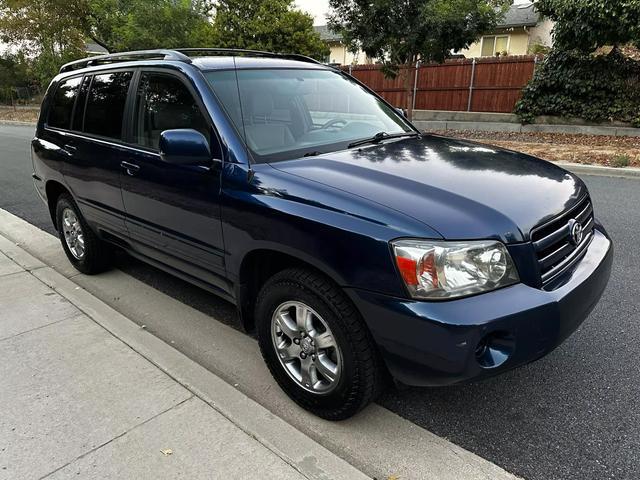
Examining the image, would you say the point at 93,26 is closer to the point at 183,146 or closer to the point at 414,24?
the point at 414,24

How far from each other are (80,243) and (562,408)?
4.05m

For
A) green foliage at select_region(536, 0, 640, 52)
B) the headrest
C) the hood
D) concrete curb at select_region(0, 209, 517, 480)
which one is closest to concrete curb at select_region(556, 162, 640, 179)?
green foliage at select_region(536, 0, 640, 52)

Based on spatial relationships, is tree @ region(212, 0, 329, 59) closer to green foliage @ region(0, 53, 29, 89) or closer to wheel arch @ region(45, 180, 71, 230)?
wheel arch @ region(45, 180, 71, 230)

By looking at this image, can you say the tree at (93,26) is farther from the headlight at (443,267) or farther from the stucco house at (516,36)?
the headlight at (443,267)

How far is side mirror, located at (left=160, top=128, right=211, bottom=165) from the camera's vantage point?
2.69 meters

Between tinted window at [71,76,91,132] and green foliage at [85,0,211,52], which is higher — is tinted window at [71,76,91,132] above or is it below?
below

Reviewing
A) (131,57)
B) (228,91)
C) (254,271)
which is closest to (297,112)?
(228,91)

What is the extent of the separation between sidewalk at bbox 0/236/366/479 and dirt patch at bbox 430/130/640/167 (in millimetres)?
9707

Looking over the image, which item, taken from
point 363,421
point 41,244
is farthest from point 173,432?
point 41,244

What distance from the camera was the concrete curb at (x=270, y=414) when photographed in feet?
7.37

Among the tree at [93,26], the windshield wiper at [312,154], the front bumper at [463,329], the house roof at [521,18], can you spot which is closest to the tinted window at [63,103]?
the windshield wiper at [312,154]

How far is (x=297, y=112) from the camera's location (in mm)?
3258

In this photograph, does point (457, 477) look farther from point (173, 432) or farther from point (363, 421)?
point (173, 432)

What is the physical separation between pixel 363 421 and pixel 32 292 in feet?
10.0
